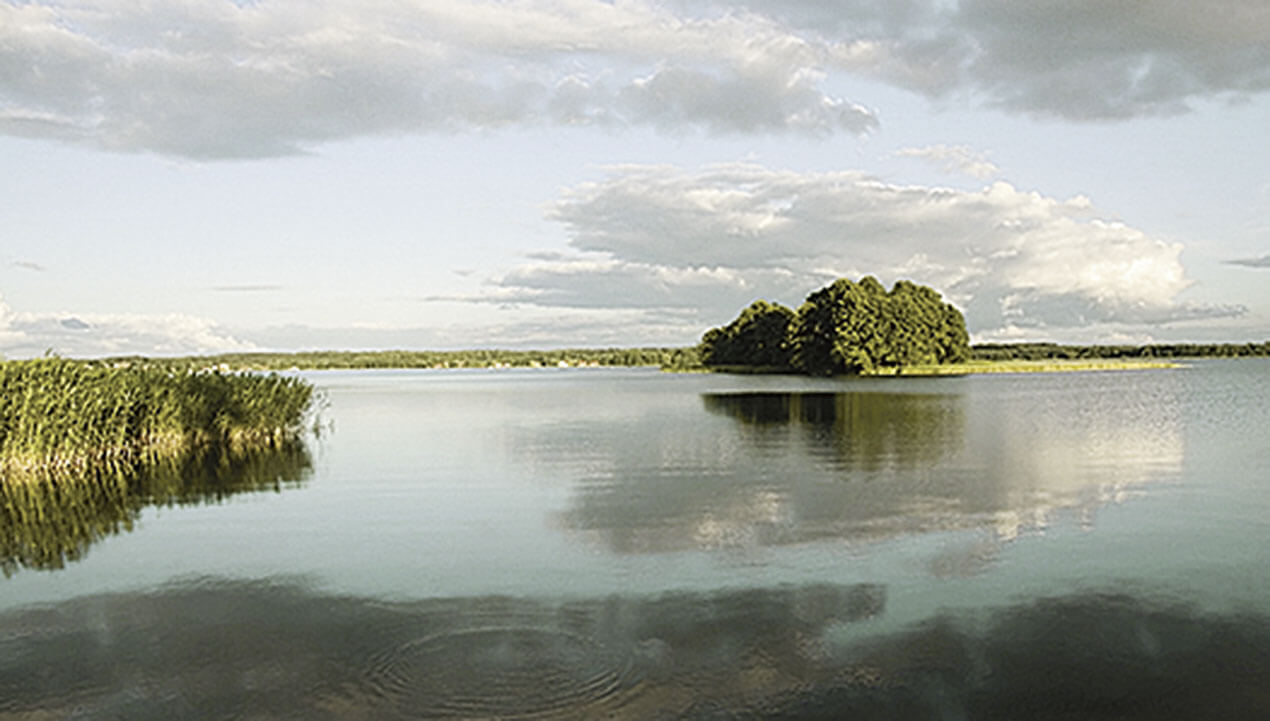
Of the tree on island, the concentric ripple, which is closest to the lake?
the concentric ripple

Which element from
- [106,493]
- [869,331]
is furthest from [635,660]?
[869,331]

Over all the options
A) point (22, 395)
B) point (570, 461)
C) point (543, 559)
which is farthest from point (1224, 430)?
point (22, 395)

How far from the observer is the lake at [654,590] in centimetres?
820

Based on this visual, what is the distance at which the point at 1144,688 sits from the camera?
26.9ft

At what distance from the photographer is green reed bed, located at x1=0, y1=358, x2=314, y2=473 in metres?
22.5

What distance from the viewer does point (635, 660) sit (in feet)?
29.0

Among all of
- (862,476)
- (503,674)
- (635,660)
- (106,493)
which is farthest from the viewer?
(862,476)

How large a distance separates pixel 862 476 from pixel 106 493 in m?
16.5

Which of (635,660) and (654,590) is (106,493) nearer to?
(654,590)

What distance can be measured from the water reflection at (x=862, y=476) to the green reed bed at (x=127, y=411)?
11.6 m

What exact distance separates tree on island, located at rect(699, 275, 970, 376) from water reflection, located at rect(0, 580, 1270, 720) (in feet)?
294

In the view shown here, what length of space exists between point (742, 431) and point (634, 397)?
94.4ft

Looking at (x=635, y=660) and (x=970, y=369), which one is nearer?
(x=635, y=660)

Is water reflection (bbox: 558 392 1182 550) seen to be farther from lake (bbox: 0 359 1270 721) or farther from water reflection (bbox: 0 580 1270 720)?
water reflection (bbox: 0 580 1270 720)
